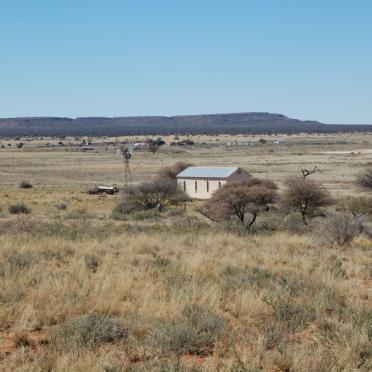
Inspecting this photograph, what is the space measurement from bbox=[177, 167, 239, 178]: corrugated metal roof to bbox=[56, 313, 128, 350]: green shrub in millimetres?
44790

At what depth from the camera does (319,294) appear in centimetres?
918

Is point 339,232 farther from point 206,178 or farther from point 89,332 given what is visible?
point 206,178

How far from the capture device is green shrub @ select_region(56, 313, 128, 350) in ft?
21.8

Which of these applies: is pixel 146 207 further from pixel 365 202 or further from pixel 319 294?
pixel 319 294

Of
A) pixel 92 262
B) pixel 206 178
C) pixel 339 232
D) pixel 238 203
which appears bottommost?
pixel 206 178

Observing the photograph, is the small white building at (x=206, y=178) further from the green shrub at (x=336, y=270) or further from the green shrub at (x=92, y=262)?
the green shrub at (x=92, y=262)

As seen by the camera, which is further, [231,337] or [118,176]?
[118,176]

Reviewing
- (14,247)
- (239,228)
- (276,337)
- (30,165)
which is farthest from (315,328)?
(30,165)

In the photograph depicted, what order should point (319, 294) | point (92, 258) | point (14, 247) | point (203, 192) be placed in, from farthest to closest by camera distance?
point (203, 192), point (14, 247), point (92, 258), point (319, 294)

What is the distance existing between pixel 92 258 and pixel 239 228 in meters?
13.0

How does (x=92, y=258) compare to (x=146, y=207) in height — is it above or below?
above

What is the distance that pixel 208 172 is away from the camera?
54.7m

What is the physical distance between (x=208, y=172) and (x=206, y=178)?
840 millimetres

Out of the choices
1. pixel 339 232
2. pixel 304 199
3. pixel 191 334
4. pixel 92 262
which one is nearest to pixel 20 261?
pixel 92 262
